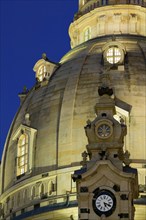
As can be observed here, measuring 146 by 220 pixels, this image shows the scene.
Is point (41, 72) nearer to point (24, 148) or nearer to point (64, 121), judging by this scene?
point (24, 148)

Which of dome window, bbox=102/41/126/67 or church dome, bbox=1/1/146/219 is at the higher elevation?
dome window, bbox=102/41/126/67

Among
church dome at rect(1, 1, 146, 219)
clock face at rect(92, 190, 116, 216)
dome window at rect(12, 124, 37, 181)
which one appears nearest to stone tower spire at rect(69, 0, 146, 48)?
church dome at rect(1, 1, 146, 219)

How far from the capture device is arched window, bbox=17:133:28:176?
89.1 metres

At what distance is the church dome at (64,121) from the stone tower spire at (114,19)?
260 centimetres

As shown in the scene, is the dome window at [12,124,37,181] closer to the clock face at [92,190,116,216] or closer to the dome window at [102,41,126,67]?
the dome window at [102,41,126,67]

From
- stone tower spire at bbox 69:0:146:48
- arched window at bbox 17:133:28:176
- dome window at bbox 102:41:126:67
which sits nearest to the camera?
arched window at bbox 17:133:28:176

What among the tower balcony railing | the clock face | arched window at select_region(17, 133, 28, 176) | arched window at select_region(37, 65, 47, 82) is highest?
the tower balcony railing

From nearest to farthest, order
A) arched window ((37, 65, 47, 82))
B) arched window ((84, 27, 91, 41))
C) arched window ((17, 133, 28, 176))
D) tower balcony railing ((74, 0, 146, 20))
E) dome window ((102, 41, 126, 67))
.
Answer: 1. arched window ((17, 133, 28, 176))
2. dome window ((102, 41, 126, 67))
3. arched window ((37, 65, 47, 82))
4. tower balcony railing ((74, 0, 146, 20))
5. arched window ((84, 27, 91, 41))

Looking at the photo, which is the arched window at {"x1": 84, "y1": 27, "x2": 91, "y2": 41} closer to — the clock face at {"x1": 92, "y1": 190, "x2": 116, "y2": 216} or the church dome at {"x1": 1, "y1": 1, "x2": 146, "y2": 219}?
the church dome at {"x1": 1, "y1": 1, "x2": 146, "y2": 219}

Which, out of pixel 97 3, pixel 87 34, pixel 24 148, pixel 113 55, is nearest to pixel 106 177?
pixel 24 148

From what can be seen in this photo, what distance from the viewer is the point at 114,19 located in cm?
9644

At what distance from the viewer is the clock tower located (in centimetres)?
7400

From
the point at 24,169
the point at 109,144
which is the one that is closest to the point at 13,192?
the point at 24,169

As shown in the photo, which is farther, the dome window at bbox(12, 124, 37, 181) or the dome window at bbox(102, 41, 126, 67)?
the dome window at bbox(102, 41, 126, 67)
